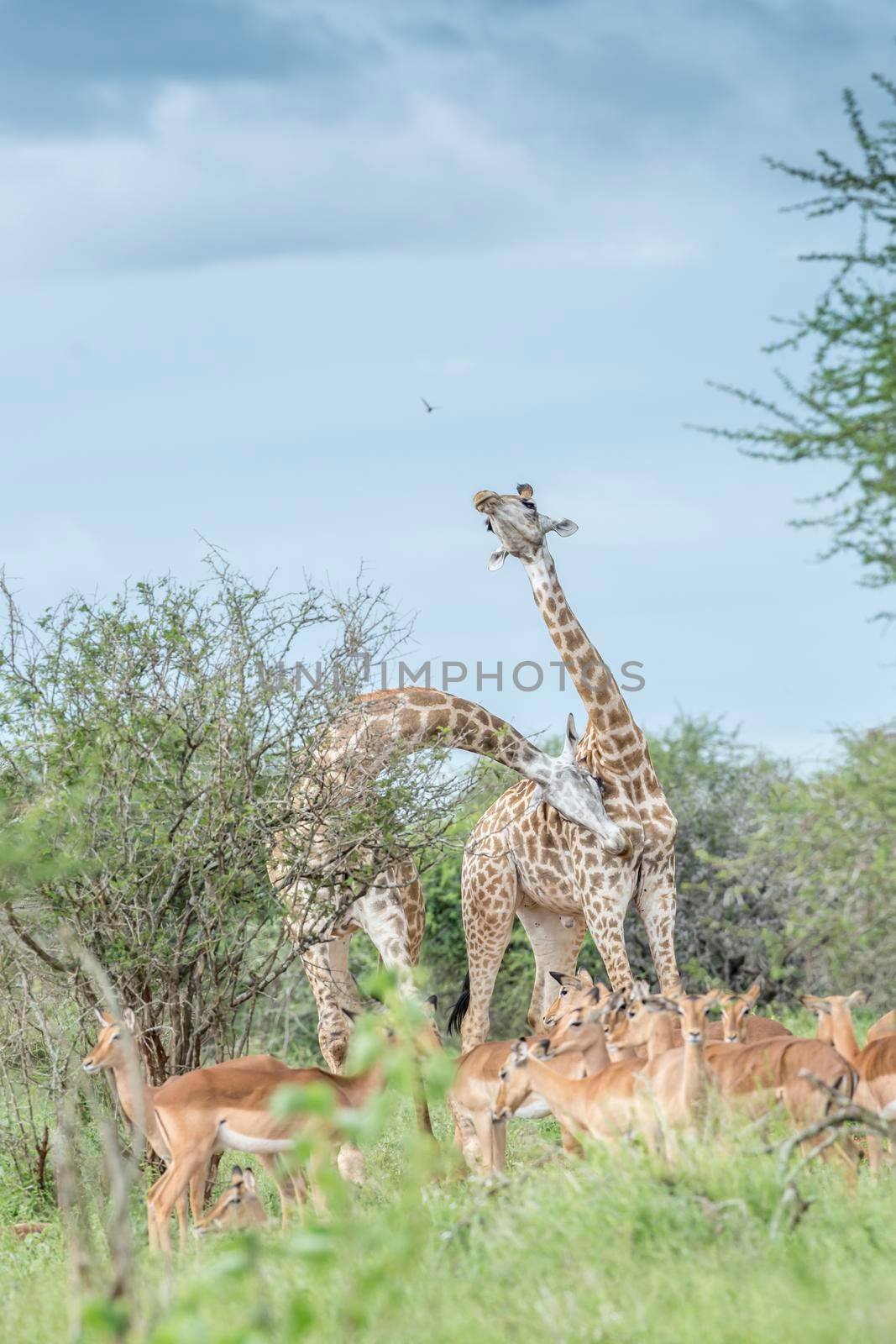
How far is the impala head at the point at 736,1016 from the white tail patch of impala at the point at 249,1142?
2.64 metres

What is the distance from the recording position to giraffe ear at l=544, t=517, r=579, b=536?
40.0ft

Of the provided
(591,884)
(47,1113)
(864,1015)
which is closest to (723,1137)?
(591,884)

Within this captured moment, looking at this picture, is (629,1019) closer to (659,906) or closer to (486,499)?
(659,906)

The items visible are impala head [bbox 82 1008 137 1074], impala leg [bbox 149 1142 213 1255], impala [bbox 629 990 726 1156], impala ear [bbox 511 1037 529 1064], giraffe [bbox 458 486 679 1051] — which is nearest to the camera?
impala [bbox 629 990 726 1156]

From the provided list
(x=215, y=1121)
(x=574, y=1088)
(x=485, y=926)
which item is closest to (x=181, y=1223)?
(x=215, y=1121)

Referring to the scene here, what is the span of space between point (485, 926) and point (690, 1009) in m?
6.23

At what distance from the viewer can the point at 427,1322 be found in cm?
495

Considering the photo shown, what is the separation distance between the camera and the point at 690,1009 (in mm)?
6957

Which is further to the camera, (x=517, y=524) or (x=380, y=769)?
(x=517, y=524)

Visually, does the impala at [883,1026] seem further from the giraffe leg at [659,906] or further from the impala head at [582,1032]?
the giraffe leg at [659,906]

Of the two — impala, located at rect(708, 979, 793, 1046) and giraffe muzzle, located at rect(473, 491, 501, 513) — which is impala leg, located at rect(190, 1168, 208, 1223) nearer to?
impala, located at rect(708, 979, 793, 1046)

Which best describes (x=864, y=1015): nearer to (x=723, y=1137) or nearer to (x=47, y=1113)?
(x=47, y=1113)

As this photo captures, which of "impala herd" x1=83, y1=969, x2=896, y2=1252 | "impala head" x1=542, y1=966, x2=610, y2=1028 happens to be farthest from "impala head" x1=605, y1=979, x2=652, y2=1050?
"impala head" x1=542, y1=966, x2=610, y2=1028

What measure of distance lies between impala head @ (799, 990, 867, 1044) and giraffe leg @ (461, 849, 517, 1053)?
14.9 feet
